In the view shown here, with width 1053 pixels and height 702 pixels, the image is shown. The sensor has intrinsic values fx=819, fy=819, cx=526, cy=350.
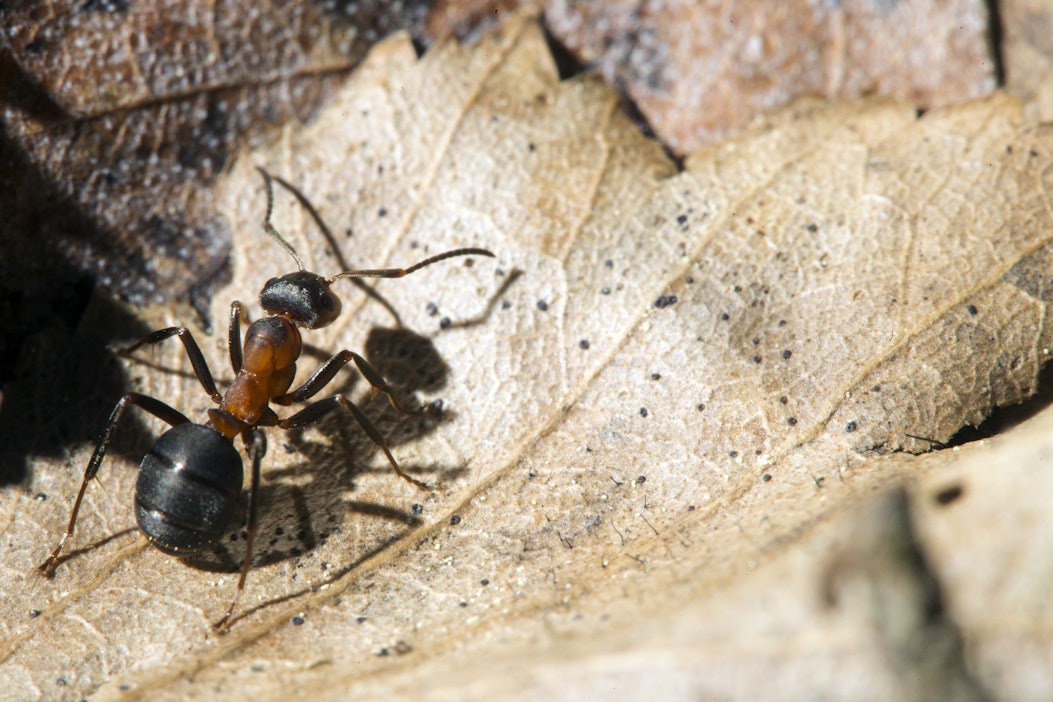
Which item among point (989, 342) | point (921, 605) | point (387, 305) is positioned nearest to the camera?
point (921, 605)

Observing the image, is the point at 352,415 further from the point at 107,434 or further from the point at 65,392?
the point at 65,392

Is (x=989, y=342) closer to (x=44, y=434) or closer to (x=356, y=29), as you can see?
(x=356, y=29)

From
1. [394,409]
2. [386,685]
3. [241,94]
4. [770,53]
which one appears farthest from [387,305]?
[770,53]

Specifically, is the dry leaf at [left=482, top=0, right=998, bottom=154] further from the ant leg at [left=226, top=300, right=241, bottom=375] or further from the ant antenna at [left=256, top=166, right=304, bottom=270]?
the ant leg at [left=226, top=300, right=241, bottom=375]

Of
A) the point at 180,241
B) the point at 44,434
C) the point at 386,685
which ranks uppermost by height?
the point at 180,241

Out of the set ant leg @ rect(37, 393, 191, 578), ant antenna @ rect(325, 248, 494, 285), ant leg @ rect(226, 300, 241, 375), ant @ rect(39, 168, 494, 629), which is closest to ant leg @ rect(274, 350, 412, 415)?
ant @ rect(39, 168, 494, 629)

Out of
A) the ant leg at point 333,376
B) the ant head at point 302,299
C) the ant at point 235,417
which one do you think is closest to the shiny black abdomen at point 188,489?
the ant at point 235,417

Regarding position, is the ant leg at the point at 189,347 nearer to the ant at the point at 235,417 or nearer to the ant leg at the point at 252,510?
the ant at the point at 235,417

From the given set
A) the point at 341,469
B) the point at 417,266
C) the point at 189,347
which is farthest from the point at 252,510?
the point at 417,266
